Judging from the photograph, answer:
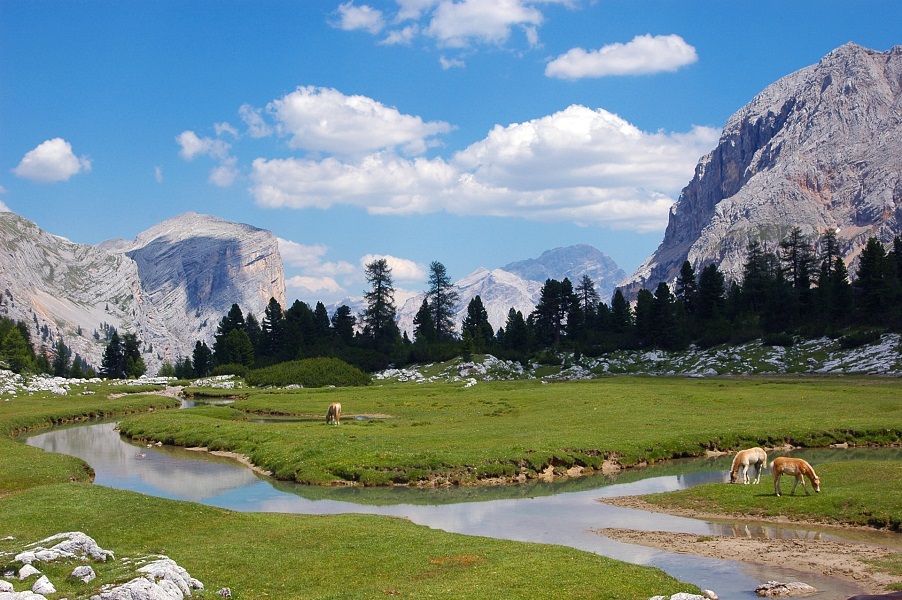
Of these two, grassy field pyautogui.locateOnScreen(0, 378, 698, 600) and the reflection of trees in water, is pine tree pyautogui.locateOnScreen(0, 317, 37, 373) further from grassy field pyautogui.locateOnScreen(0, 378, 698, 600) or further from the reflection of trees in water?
grassy field pyautogui.locateOnScreen(0, 378, 698, 600)

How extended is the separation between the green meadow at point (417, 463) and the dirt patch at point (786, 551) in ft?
13.9

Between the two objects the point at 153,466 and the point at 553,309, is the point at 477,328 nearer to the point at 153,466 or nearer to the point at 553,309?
the point at 553,309

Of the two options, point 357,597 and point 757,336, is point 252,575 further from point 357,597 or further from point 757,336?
point 757,336

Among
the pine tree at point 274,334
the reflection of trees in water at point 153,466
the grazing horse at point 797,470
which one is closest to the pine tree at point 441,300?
the pine tree at point 274,334

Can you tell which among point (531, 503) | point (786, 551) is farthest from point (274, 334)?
point (786, 551)

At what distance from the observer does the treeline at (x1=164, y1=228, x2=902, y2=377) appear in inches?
4498

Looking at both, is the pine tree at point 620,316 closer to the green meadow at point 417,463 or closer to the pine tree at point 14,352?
the green meadow at point 417,463

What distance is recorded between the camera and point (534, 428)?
197ft

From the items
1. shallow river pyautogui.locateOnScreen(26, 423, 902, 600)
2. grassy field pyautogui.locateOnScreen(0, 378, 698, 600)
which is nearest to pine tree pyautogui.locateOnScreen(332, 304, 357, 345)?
shallow river pyautogui.locateOnScreen(26, 423, 902, 600)

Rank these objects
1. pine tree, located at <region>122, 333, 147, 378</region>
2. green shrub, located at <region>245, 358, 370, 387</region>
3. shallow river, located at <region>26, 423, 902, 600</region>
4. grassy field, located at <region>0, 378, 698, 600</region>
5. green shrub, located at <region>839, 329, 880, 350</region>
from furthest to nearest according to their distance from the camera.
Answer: pine tree, located at <region>122, 333, 147, 378</region>, green shrub, located at <region>245, 358, 370, 387</region>, green shrub, located at <region>839, 329, 880, 350</region>, shallow river, located at <region>26, 423, 902, 600</region>, grassy field, located at <region>0, 378, 698, 600</region>

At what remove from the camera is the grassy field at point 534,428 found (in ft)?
157

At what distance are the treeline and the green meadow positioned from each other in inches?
1270

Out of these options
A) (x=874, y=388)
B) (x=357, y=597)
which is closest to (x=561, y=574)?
(x=357, y=597)

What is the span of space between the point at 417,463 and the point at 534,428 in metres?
16.0
